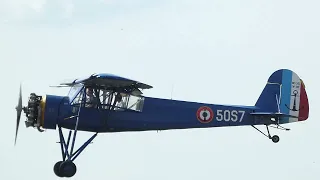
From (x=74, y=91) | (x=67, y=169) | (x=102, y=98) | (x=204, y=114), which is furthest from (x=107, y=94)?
(x=204, y=114)

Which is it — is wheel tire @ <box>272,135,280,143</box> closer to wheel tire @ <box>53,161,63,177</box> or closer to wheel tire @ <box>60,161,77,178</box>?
wheel tire @ <box>60,161,77,178</box>

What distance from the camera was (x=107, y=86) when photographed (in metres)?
21.1

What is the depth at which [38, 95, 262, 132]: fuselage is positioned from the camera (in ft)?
69.3

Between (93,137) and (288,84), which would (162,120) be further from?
(288,84)

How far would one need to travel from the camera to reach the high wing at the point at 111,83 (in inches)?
790

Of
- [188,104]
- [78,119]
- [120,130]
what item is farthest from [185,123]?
[78,119]

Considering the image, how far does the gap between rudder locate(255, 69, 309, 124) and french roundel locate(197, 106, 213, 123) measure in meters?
1.92

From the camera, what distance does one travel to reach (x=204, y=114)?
22516 millimetres

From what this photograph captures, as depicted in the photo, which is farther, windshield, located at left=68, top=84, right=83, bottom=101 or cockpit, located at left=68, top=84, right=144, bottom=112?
windshield, located at left=68, top=84, right=83, bottom=101

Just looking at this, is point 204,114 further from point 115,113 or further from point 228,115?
point 115,113

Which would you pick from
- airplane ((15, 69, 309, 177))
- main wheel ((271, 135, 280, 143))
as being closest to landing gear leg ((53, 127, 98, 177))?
airplane ((15, 69, 309, 177))

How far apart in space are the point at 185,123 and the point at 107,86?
113 inches

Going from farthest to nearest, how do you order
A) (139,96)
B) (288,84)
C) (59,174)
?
(288,84), (139,96), (59,174)

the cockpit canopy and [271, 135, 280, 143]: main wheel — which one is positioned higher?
the cockpit canopy
